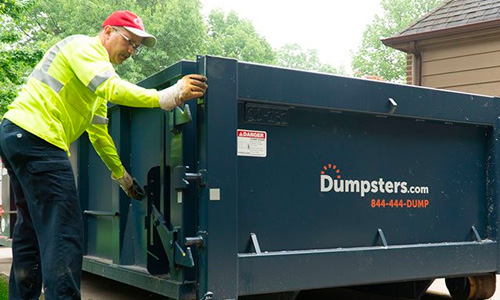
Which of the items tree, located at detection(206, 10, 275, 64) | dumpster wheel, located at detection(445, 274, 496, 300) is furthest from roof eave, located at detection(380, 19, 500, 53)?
tree, located at detection(206, 10, 275, 64)

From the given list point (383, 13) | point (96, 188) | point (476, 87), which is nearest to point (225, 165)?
point (96, 188)

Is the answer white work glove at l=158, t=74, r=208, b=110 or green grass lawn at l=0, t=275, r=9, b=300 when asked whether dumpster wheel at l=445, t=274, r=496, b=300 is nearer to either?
white work glove at l=158, t=74, r=208, b=110

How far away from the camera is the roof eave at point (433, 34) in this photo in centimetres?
934

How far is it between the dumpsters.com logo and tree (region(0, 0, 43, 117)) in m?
9.09

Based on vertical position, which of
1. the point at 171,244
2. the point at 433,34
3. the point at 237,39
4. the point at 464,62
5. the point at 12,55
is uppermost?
the point at 237,39

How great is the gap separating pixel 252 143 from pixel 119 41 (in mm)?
901

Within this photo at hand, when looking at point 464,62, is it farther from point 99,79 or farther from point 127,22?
point 99,79

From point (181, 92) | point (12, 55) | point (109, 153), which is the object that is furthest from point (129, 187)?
point (12, 55)

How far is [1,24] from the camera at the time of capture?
37.9ft

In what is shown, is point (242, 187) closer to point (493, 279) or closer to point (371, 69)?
point (493, 279)

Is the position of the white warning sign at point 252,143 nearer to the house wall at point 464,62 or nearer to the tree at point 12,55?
the house wall at point 464,62

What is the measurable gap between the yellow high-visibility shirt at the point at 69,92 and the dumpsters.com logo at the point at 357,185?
1231mm

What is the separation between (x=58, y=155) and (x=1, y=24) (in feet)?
31.3

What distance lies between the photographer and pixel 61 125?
3100 mm
